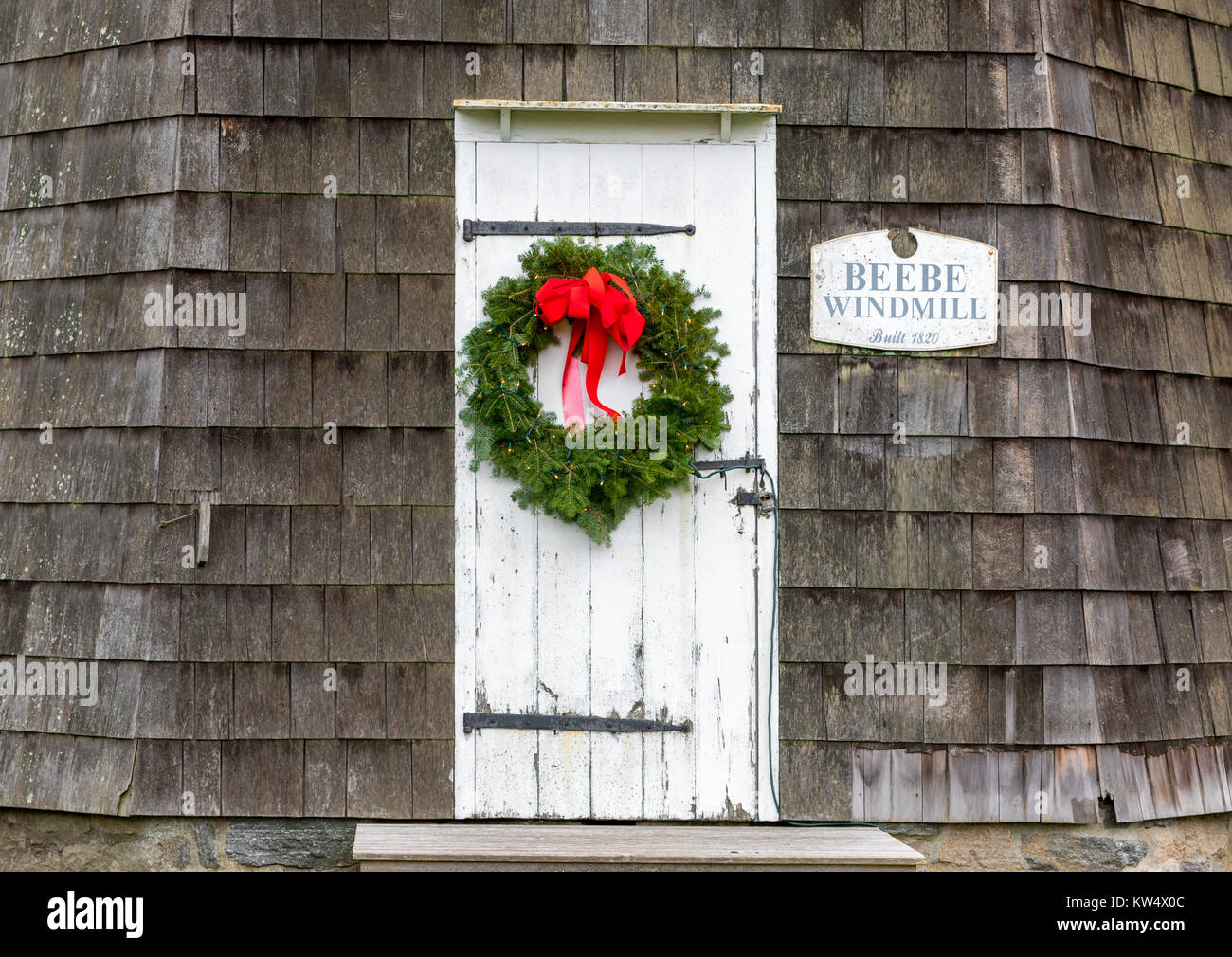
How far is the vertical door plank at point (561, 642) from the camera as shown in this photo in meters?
3.74

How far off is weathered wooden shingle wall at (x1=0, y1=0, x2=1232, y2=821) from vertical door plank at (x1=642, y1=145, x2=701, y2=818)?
34 centimetres

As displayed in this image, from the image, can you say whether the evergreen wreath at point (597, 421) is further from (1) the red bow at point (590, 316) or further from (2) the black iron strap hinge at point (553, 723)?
(2) the black iron strap hinge at point (553, 723)

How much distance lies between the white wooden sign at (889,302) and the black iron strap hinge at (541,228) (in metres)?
0.67

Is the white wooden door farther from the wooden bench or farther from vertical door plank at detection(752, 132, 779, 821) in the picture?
the wooden bench

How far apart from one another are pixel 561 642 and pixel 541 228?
1.38 m

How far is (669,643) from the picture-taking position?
12.4 ft

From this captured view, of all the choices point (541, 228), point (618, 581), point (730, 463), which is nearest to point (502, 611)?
point (618, 581)

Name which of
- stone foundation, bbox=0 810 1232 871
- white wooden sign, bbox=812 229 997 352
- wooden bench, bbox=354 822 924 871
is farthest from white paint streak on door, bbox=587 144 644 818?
stone foundation, bbox=0 810 1232 871

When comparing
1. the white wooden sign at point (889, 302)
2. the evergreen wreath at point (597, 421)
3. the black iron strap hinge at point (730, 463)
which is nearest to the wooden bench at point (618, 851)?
the evergreen wreath at point (597, 421)

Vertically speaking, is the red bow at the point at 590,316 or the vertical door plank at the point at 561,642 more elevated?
the red bow at the point at 590,316

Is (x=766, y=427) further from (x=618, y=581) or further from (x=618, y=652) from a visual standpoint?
(x=618, y=652)

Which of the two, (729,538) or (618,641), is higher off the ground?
(729,538)

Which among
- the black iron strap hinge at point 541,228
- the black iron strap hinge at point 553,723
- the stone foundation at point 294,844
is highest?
the black iron strap hinge at point 541,228

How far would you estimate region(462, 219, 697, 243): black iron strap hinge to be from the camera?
12.4 feet
